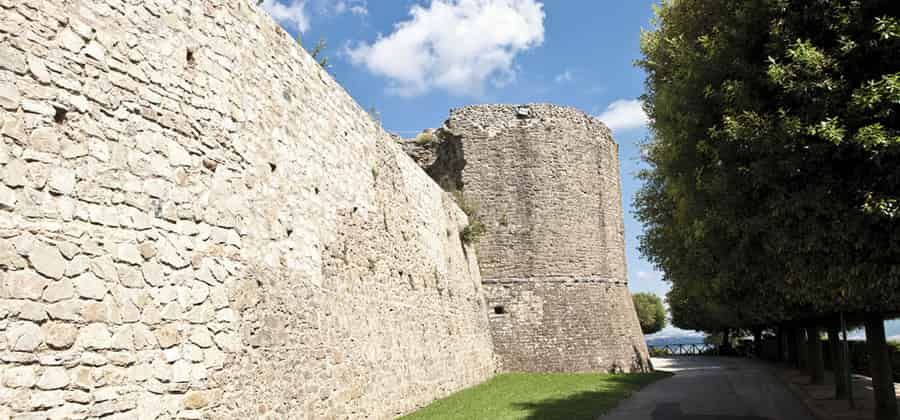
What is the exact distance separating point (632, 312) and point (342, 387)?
59.6 ft

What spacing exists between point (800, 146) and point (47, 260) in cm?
715

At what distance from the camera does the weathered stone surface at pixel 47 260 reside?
5.43 metres

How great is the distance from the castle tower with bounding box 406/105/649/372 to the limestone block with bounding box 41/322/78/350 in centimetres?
1733

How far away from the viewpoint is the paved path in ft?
41.0

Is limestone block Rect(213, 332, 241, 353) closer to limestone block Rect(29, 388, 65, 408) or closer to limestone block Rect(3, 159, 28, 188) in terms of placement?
limestone block Rect(29, 388, 65, 408)

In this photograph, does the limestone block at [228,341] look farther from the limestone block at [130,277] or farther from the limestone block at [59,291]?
the limestone block at [59,291]

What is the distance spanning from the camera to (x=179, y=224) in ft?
22.9

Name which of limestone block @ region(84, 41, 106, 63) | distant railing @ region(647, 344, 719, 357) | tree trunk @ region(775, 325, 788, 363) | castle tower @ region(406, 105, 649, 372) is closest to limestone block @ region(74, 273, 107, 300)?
limestone block @ region(84, 41, 106, 63)

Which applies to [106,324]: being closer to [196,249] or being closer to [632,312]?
[196,249]

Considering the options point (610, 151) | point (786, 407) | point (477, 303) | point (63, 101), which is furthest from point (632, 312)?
point (63, 101)

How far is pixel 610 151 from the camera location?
85.2 feet

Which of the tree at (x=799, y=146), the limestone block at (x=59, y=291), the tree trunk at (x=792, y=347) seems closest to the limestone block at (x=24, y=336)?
the limestone block at (x=59, y=291)

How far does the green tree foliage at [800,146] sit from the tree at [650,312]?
5124 centimetres

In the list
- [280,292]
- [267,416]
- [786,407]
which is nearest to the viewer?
[267,416]
